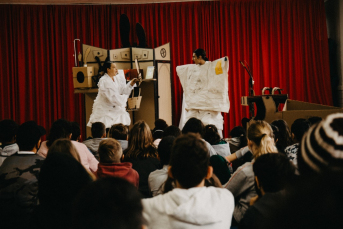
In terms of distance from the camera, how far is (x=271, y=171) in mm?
1393

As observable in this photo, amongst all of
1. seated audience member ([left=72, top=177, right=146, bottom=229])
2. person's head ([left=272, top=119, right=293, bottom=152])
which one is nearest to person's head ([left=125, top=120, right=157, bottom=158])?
person's head ([left=272, top=119, right=293, bottom=152])

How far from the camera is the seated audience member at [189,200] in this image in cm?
118

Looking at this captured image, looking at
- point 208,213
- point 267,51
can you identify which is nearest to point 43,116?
point 267,51

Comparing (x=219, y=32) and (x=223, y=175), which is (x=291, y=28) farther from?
(x=223, y=175)

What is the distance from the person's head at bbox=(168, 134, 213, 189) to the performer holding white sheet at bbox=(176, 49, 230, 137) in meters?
3.82

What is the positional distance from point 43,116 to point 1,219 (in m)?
6.42

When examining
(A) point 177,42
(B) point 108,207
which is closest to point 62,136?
(B) point 108,207

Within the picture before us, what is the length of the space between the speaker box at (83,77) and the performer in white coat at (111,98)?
3.40ft

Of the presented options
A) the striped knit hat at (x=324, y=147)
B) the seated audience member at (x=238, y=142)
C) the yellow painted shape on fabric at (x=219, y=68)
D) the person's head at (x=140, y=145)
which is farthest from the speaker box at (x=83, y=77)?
the striped knit hat at (x=324, y=147)

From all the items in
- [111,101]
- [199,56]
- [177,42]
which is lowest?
[111,101]

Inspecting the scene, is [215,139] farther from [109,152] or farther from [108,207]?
[108,207]

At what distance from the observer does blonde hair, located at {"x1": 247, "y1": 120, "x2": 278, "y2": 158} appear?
1.87m

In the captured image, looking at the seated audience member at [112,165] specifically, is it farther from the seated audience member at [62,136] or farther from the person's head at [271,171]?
the person's head at [271,171]

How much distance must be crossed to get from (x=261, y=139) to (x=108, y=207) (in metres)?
1.44
